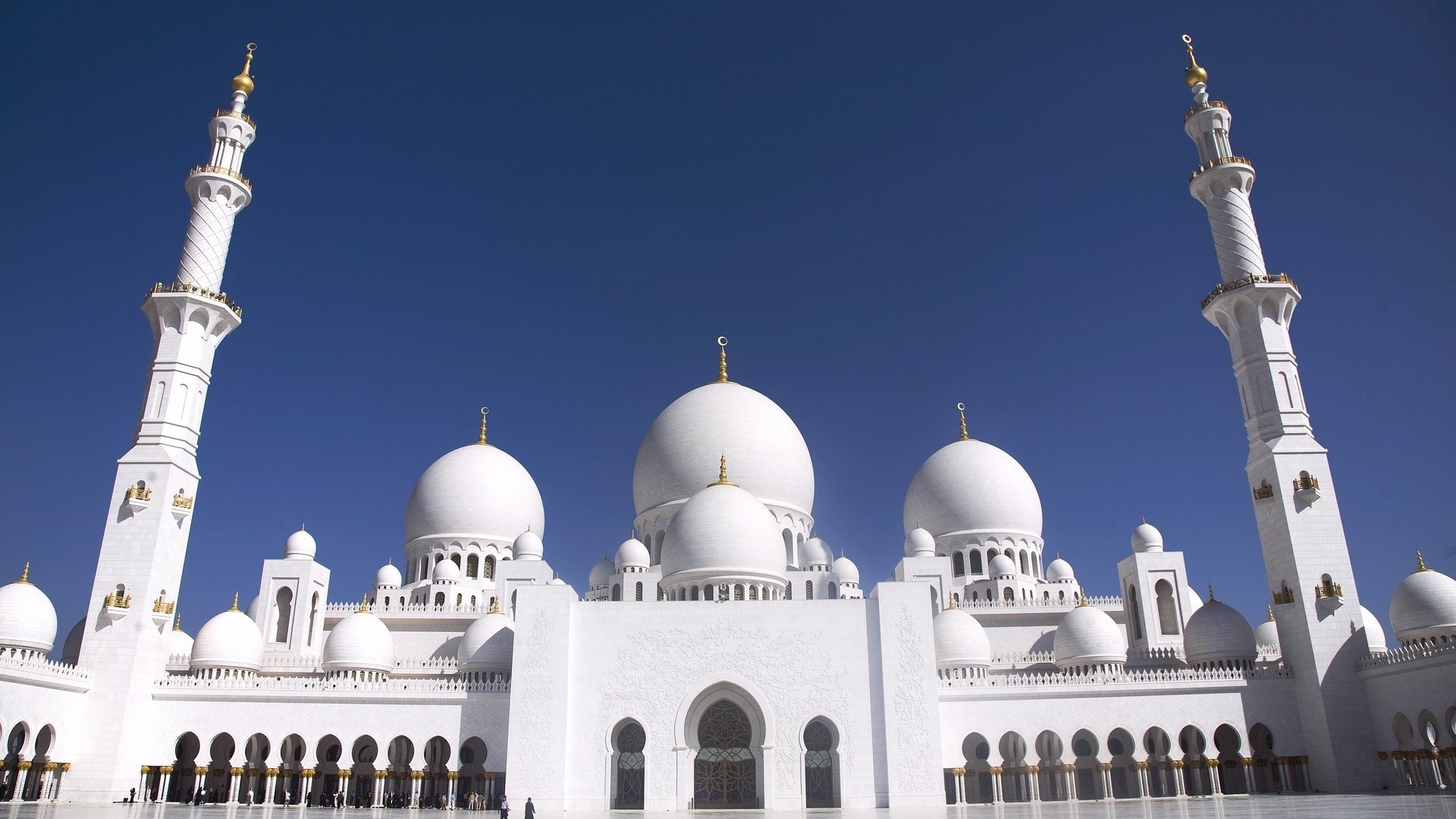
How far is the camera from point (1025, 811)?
15.4 metres

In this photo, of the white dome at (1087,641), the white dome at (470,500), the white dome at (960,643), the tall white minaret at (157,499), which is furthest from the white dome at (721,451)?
the tall white minaret at (157,499)

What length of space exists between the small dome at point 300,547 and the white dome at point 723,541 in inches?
442

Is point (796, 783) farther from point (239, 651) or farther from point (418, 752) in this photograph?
point (239, 651)

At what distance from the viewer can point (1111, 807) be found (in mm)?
15234

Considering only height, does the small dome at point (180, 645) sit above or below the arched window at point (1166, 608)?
below

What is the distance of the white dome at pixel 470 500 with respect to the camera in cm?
2859

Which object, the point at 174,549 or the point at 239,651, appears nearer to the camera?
the point at 174,549

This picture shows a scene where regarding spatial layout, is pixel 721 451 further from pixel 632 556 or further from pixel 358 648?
pixel 358 648

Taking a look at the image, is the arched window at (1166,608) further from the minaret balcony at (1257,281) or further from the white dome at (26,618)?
the white dome at (26,618)

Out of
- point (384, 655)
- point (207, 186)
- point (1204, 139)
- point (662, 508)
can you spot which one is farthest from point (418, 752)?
point (1204, 139)

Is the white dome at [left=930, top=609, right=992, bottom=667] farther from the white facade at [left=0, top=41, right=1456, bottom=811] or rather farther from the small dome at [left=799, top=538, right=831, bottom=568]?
the small dome at [left=799, top=538, right=831, bottom=568]

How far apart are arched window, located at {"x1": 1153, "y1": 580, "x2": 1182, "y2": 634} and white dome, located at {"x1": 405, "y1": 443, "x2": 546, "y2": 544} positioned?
18282mm

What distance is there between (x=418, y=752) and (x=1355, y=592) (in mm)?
19181

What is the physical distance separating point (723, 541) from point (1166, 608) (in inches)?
498
